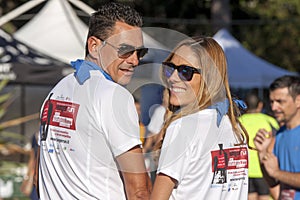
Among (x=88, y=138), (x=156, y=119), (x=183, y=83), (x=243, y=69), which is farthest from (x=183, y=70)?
(x=243, y=69)

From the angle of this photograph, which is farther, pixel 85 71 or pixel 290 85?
pixel 290 85

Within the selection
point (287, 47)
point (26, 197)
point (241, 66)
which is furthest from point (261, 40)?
point (26, 197)

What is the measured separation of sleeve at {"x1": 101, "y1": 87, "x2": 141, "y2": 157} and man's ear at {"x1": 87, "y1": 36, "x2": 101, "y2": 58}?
0.35 m

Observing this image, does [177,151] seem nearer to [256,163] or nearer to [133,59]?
[133,59]

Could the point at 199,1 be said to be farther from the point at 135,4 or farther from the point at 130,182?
the point at 130,182

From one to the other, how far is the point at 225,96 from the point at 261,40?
24.4 metres

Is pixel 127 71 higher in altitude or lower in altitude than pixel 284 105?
higher

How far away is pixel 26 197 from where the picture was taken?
33.0 feet

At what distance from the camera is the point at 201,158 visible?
390 cm

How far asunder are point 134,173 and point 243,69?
11.8 m

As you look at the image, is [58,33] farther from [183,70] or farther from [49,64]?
[183,70]

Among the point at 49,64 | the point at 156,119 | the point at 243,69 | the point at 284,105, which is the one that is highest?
the point at 243,69

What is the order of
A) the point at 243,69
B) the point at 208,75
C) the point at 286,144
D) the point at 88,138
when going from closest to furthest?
the point at 88,138 < the point at 208,75 < the point at 286,144 < the point at 243,69

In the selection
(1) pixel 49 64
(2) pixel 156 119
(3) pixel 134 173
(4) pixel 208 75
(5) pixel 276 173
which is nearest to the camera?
(3) pixel 134 173
